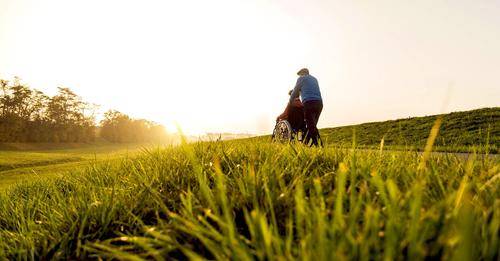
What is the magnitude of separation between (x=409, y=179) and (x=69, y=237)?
7.11 ft

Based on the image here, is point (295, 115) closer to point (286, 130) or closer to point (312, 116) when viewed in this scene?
point (286, 130)

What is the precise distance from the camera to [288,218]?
1.73 meters

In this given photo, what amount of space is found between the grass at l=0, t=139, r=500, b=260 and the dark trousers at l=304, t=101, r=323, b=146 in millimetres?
5229

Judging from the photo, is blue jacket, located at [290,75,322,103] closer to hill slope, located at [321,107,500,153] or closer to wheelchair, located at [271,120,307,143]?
wheelchair, located at [271,120,307,143]

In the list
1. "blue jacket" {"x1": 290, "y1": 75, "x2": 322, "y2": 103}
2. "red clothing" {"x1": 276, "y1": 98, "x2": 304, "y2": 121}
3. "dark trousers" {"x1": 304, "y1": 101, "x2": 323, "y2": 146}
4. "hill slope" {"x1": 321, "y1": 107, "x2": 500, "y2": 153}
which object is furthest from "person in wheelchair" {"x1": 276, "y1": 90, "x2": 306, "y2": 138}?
"hill slope" {"x1": 321, "y1": 107, "x2": 500, "y2": 153}

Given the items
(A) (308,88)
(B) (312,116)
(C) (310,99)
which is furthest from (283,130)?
(A) (308,88)

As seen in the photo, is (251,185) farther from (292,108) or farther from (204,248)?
(292,108)

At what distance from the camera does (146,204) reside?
2395 mm

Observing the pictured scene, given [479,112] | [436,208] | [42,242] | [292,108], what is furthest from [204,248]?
[479,112]

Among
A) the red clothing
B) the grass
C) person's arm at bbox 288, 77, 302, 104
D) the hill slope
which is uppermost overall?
person's arm at bbox 288, 77, 302, 104

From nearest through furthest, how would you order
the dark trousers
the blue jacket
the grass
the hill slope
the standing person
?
the grass
the dark trousers
the standing person
the blue jacket
the hill slope

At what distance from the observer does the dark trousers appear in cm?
857

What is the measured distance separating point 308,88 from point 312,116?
80cm

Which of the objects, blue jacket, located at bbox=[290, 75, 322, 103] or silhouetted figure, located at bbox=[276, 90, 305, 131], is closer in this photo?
blue jacket, located at bbox=[290, 75, 322, 103]
